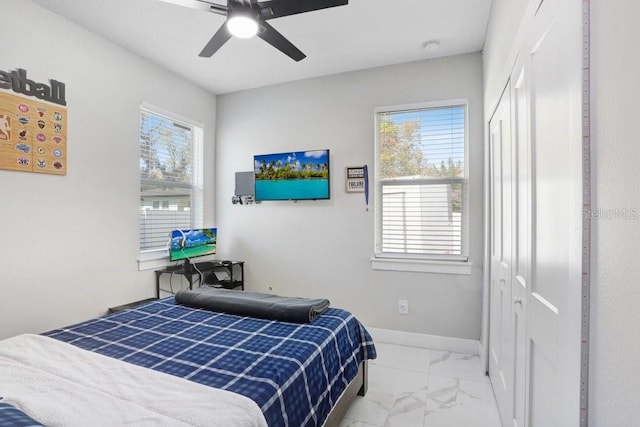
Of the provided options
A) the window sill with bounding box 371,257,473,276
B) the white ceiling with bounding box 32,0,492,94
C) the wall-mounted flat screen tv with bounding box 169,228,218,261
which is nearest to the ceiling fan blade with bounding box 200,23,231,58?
the white ceiling with bounding box 32,0,492,94

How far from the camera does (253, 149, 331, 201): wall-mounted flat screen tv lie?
347cm

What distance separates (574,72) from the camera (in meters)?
0.80

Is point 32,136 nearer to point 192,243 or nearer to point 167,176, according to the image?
point 167,176

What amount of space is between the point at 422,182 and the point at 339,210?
2.88 ft

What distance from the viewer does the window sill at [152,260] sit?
3.06 meters

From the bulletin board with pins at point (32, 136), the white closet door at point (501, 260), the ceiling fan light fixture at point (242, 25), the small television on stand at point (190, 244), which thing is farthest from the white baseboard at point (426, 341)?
the bulletin board with pins at point (32, 136)

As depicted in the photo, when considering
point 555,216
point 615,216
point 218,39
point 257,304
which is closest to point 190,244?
point 257,304

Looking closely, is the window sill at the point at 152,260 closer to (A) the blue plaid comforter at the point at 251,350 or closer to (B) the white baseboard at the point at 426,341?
(A) the blue plaid comforter at the point at 251,350

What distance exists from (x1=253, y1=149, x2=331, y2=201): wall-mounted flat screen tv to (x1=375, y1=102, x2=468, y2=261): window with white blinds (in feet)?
1.92

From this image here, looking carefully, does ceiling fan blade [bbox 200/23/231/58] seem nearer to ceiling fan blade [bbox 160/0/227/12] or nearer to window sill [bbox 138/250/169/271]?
ceiling fan blade [bbox 160/0/227/12]

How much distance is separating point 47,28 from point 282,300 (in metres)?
2.56

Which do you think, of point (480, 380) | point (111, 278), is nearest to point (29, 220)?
point (111, 278)

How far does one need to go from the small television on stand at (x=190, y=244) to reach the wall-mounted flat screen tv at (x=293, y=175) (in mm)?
690

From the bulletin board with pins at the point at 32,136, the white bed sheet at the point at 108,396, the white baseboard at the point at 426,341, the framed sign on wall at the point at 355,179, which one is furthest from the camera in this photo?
the framed sign on wall at the point at 355,179
